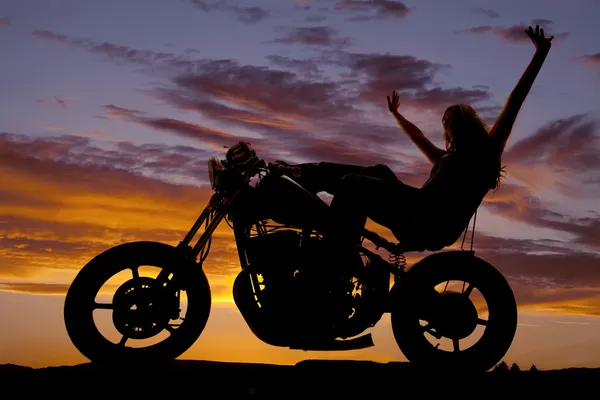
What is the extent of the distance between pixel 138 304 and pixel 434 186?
3.03 meters

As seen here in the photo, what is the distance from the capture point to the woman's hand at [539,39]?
22.0 feet

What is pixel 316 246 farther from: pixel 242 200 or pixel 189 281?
pixel 189 281

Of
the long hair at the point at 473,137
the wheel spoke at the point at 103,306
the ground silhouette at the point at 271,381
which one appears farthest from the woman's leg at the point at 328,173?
the wheel spoke at the point at 103,306

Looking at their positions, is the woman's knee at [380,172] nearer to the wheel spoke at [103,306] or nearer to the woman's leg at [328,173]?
the woman's leg at [328,173]

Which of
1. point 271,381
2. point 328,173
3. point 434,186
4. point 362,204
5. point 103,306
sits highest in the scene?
point 328,173

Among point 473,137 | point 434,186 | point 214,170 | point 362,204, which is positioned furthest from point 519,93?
point 214,170

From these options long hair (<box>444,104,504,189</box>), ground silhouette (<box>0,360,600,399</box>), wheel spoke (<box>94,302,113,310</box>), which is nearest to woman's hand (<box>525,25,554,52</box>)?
long hair (<box>444,104,504,189</box>)

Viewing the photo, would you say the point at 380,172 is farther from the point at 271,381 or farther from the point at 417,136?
the point at 271,381

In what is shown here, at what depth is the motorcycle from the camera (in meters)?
6.41

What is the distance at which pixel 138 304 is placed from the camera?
6449 millimetres

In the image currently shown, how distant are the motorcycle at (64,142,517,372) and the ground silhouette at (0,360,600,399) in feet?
0.64

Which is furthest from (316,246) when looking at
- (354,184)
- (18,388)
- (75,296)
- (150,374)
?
(18,388)

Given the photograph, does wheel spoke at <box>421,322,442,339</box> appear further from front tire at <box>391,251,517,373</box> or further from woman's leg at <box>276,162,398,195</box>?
woman's leg at <box>276,162,398,195</box>

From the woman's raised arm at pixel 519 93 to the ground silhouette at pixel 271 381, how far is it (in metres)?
Answer: 2.29
